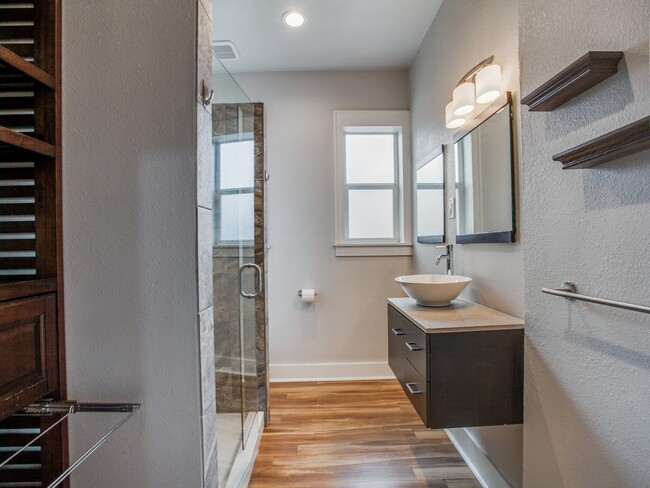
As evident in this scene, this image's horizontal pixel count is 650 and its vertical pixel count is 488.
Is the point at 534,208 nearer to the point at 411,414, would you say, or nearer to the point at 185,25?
the point at 185,25

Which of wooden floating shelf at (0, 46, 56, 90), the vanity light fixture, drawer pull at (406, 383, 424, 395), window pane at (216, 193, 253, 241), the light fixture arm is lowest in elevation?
drawer pull at (406, 383, 424, 395)

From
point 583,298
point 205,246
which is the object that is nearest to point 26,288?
point 205,246

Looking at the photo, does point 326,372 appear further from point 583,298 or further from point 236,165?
point 583,298

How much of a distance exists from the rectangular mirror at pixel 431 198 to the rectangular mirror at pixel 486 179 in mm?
232

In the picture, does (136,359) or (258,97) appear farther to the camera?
(258,97)

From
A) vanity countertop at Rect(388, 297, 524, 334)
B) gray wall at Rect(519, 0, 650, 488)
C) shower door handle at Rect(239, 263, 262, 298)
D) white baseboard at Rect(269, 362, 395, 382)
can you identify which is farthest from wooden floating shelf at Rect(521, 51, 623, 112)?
white baseboard at Rect(269, 362, 395, 382)

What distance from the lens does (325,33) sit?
2301 millimetres

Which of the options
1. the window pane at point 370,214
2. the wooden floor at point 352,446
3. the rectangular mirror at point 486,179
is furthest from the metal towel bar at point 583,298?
the window pane at point 370,214

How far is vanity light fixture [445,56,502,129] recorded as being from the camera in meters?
1.38

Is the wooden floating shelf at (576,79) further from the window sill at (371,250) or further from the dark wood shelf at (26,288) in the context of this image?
the window sill at (371,250)

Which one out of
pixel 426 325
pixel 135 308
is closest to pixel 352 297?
pixel 426 325

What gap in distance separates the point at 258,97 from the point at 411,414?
2873 mm

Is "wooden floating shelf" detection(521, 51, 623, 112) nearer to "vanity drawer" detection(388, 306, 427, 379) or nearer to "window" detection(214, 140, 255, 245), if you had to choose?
"vanity drawer" detection(388, 306, 427, 379)

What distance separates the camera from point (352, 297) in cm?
281
